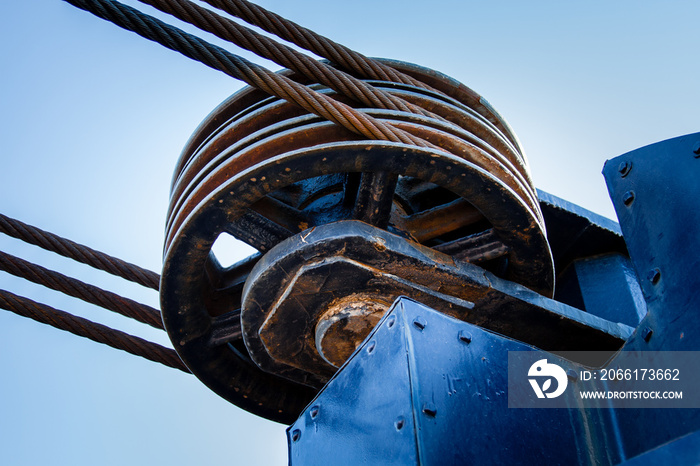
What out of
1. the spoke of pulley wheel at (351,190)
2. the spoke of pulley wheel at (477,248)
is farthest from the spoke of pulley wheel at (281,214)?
the spoke of pulley wheel at (477,248)

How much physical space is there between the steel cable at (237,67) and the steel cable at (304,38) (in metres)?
0.25

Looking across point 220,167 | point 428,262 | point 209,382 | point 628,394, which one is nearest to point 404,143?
point 428,262

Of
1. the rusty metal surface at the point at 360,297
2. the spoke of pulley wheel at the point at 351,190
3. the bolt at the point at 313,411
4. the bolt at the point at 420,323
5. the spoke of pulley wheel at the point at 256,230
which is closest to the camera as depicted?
the bolt at the point at 420,323

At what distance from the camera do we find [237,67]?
138 inches

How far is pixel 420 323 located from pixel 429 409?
38cm

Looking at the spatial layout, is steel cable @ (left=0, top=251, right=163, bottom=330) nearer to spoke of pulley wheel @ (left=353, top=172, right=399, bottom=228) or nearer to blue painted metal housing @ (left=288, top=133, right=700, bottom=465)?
spoke of pulley wheel @ (left=353, top=172, right=399, bottom=228)

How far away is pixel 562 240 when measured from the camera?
5.40 metres

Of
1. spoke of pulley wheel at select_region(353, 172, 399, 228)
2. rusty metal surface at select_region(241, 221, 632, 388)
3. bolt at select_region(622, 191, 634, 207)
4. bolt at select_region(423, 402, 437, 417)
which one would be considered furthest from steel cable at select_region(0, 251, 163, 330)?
bolt at select_region(622, 191, 634, 207)

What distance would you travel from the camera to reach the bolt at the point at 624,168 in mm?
3367

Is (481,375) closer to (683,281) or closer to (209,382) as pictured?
(683,281)

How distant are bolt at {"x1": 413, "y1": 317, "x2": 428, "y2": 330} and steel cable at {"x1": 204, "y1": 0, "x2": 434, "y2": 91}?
1.49m

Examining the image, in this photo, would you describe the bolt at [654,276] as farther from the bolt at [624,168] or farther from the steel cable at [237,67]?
the steel cable at [237,67]

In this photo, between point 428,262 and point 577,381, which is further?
point 428,262

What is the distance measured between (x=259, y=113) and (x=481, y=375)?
1721 millimetres
